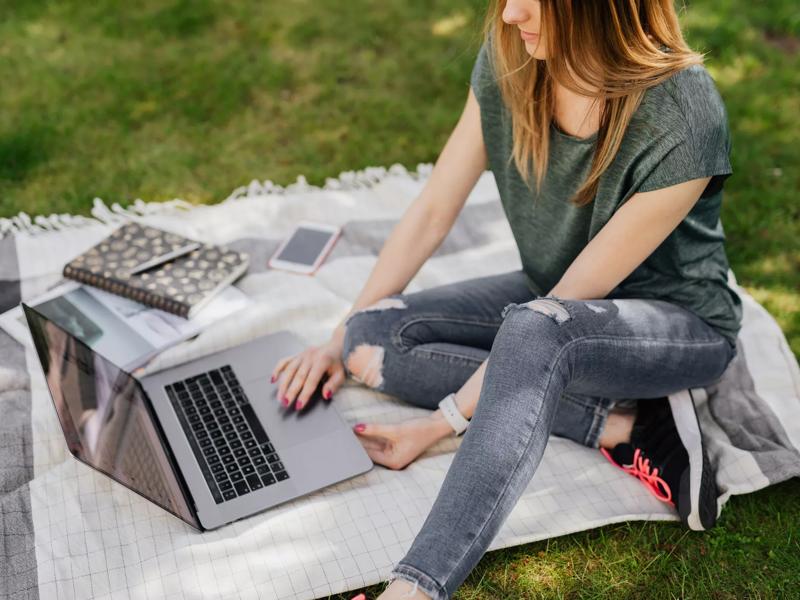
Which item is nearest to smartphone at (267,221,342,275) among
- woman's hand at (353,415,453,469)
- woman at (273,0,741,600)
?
woman at (273,0,741,600)

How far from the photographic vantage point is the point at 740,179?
119 inches

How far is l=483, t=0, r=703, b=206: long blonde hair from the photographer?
1.55 m

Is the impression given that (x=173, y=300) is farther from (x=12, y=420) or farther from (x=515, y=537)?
(x=515, y=537)

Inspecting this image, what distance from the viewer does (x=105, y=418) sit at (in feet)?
5.88

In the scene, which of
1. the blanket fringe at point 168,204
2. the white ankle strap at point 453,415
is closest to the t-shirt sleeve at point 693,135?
the white ankle strap at point 453,415

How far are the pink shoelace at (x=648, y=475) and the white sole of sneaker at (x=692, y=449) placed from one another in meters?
0.06

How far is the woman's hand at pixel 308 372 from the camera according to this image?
2.01 meters

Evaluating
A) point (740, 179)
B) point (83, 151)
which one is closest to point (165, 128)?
point (83, 151)

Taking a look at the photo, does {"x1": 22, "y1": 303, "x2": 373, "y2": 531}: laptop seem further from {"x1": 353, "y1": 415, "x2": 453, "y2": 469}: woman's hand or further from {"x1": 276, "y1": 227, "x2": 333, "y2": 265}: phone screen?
{"x1": 276, "y1": 227, "x2": 333, "y2": 265}: phone screen

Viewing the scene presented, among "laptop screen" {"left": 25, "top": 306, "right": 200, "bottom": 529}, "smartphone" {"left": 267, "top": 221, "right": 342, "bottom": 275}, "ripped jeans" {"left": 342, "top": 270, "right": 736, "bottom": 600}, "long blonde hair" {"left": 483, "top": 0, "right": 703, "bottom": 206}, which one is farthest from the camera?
Answer: "smartphone" {"left": 267, "top": 221, "right": 342, "bottom": 275}

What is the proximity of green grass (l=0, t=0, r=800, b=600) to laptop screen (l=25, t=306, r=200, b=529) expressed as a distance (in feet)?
3.68

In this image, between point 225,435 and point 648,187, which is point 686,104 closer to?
point 648,187

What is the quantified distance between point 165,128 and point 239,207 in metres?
0.66

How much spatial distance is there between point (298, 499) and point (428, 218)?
0.77 m
